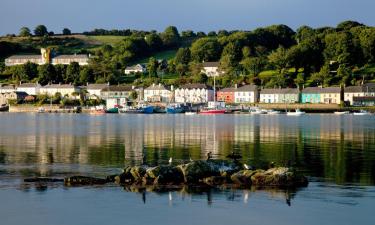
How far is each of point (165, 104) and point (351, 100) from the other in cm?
3684

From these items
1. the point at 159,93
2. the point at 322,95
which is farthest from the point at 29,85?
the point at 322,95

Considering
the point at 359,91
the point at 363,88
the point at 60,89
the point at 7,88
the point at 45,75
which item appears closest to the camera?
the point at 363,88

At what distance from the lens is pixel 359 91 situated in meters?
119

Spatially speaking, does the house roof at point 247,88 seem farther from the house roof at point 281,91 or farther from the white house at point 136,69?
the white house at point 136,69

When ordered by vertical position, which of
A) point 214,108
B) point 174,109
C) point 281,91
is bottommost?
point 174,109

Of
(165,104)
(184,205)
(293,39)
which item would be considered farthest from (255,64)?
(184,205)

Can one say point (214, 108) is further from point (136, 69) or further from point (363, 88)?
point (136, 69)

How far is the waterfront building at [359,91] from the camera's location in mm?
118750

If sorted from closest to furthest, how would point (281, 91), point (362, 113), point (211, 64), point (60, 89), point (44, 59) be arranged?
point (362, 113) < point (281, 91) < point (60, 89) < point (211, 64) < point (44, 59)

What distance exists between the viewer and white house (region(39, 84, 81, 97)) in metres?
142

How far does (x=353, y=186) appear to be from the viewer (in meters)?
25.3

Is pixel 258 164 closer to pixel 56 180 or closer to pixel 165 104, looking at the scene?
pixel 56 180

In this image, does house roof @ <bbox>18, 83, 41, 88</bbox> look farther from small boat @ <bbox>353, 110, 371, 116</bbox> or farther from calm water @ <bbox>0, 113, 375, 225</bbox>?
calm water @ <bbox>0, 113, 375, 225</bbox>

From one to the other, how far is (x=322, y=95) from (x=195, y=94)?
26.8 meters
